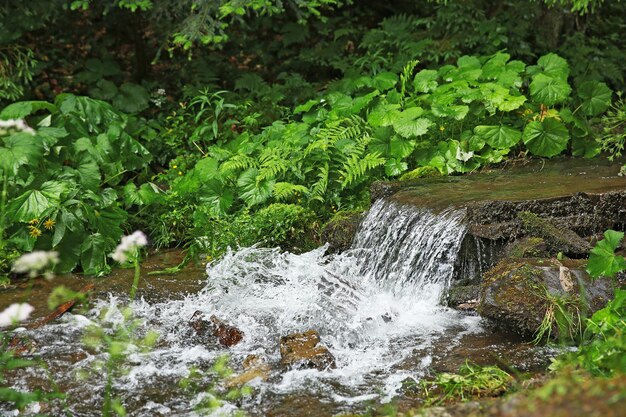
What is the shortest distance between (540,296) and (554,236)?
0.89 meters

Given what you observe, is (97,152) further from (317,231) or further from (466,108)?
(466,108)

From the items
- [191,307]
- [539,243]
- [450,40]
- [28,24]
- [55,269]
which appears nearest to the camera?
[539,243]

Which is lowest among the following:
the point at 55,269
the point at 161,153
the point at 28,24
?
the point at 55,269

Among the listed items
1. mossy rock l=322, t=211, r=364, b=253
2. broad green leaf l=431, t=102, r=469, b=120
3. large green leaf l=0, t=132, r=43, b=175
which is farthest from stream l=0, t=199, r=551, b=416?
broad green leaf l=431, t=102, r=469, b=120

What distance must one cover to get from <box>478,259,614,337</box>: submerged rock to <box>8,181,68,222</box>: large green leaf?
3.84 meters

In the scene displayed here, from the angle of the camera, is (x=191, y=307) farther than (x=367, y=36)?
No

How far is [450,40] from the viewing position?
9.63 metres

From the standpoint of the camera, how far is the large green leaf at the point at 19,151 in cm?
682

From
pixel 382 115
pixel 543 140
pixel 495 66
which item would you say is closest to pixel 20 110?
pixel 382 115

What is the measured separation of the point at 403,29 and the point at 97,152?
445 centimetres

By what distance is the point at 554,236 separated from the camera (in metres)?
5.68

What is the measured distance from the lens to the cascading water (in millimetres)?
4562

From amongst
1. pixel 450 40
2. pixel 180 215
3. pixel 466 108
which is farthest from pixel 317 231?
pixel 450 40

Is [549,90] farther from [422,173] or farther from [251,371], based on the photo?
[251,371]
